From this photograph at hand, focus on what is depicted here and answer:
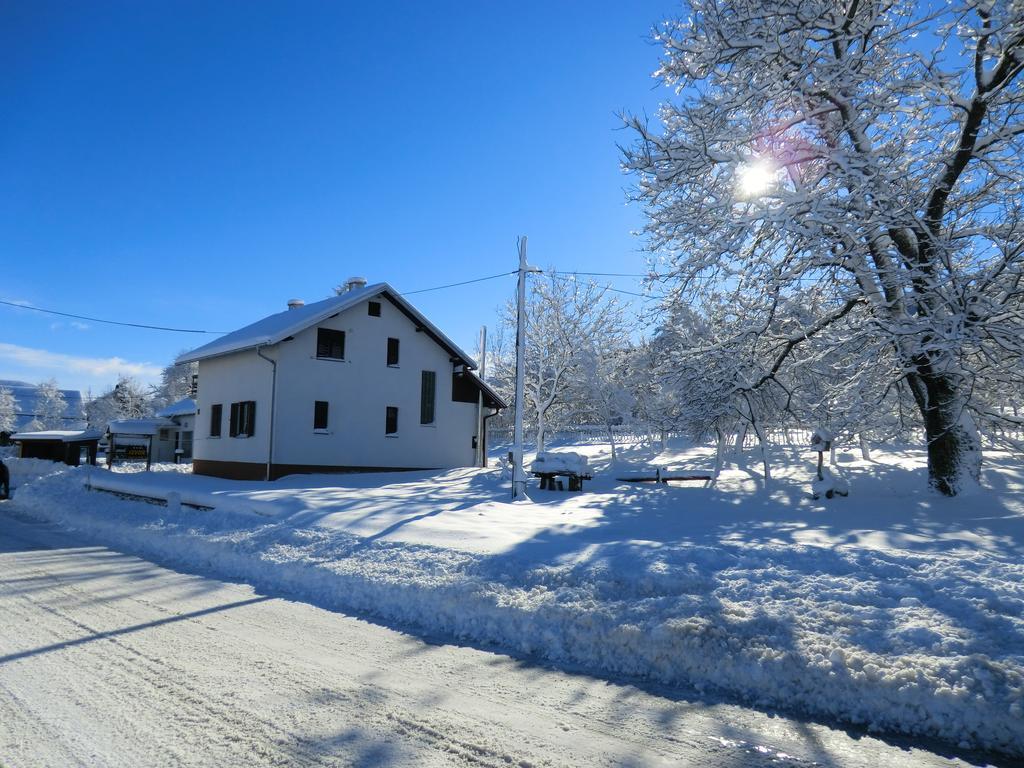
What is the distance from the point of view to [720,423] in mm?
21500

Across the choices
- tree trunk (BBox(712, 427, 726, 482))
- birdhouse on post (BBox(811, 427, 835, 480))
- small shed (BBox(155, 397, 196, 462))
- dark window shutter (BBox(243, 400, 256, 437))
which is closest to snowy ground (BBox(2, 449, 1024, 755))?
birdhouse on post (BBox(811, 427, 835, 480))

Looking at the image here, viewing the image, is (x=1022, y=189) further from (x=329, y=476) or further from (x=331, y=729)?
(x=329, y=476)

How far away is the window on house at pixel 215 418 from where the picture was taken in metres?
24.9

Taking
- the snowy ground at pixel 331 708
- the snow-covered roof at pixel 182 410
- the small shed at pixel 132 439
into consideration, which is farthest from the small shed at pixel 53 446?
the snowy ground at pixel 331 708

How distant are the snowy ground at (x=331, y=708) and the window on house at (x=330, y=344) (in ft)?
57.1

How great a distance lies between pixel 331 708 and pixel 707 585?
3.39 meters

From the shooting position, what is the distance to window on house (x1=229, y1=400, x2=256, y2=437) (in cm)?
2267

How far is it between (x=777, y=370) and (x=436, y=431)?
47.4 ft

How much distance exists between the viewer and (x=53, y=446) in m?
31.0

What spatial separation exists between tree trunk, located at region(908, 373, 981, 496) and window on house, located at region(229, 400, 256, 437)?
19561 mm

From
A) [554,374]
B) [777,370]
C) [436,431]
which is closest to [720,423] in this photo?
[777,370]

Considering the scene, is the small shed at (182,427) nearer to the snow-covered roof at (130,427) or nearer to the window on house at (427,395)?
the snow-covered roof at (130,427)

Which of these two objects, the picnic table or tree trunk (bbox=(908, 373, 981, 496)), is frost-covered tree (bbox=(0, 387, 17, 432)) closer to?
the picnic table

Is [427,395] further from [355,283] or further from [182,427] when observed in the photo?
[182,427]
